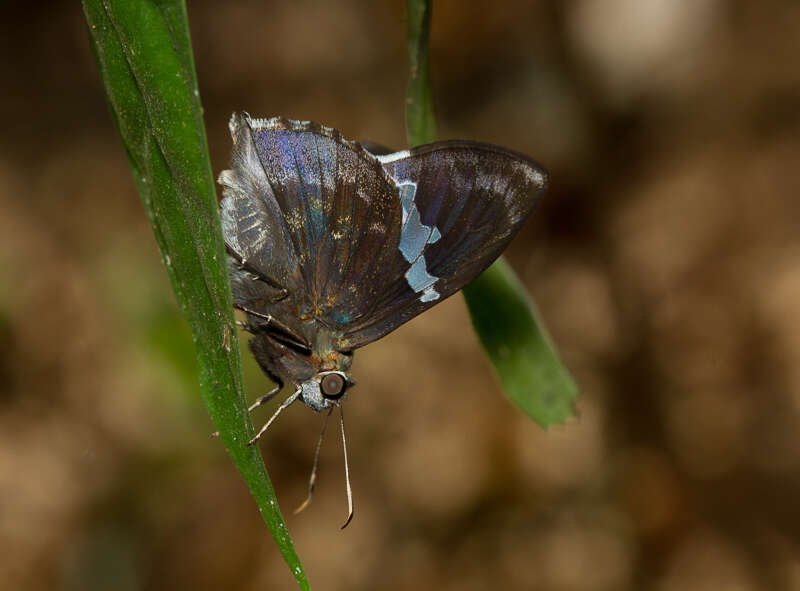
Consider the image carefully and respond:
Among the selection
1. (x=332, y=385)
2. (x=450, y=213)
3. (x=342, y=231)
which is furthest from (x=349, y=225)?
(x=332, y=385)

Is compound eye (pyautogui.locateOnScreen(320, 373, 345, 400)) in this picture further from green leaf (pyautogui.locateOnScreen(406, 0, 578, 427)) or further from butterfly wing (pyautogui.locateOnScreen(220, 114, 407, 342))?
green leaf (pyautogui.locateOnScreen(406, 0, 578, 427))

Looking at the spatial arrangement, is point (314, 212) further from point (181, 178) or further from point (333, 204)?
point (181, 178)

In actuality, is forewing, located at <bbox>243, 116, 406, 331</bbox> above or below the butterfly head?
above

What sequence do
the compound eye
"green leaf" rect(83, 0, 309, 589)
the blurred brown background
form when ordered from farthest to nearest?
the blurred brown background → the compound eye → "green leaf" rect(83, 0, 309, 589)

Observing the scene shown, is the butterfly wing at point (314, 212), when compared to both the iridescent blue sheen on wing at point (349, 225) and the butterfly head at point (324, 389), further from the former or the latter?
the butterfly head at point (324, 389)

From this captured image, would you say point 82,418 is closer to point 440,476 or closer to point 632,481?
point 440,476

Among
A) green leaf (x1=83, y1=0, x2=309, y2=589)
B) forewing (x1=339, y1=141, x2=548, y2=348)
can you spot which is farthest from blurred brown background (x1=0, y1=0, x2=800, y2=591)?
green leaf (x1=83, y1=0, x2=309, y2=589)

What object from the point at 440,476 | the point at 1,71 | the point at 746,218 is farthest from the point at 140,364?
the point at 746,218
